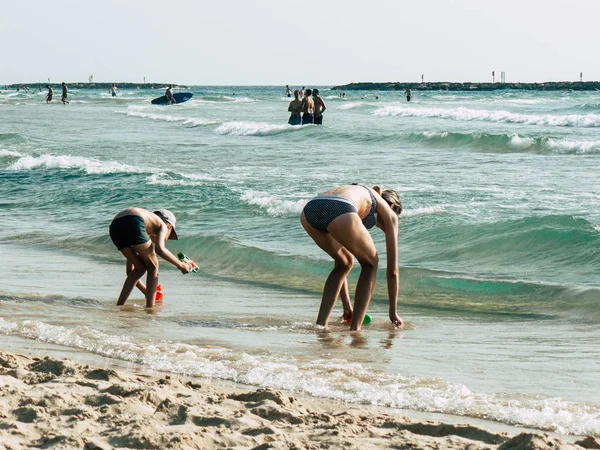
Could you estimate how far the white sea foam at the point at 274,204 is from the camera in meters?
13.6

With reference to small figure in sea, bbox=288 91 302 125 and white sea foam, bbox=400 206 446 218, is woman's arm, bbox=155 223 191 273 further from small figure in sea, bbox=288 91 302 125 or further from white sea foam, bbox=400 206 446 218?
small figure in sea, bbox=288 91 302 125

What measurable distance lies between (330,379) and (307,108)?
1075 inches

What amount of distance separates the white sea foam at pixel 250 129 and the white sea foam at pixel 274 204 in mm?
17759

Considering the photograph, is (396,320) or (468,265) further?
(468,265)

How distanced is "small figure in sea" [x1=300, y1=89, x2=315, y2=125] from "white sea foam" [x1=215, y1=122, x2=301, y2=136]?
558 millimetres

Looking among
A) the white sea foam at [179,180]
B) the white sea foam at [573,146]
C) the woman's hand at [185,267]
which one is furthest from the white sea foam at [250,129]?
the woman's hand at [185,267]

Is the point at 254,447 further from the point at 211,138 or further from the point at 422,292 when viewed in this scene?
the point at 211,138

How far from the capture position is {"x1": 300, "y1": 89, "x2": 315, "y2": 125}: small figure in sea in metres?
32.1

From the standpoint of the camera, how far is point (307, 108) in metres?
32.2

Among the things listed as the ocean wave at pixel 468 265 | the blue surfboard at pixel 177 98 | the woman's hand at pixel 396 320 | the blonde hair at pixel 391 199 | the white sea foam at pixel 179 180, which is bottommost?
the ocean wave at pixel 468 265

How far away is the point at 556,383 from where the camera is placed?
540 cm

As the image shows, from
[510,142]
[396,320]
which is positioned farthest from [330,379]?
[510,142]

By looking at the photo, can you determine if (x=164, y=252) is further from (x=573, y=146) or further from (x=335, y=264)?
(x=573, y=146)

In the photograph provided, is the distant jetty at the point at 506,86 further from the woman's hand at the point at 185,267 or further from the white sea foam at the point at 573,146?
the woman's hand at the point at 185,267
